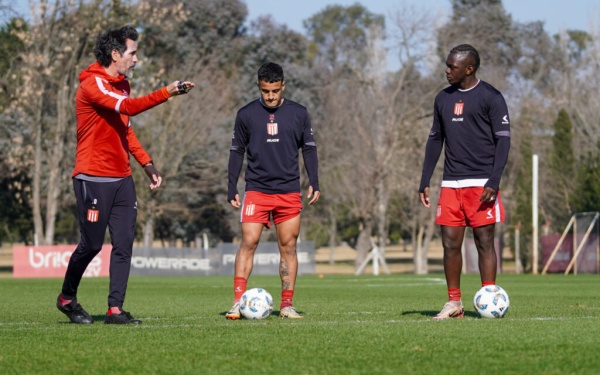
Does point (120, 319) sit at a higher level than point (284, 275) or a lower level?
lower

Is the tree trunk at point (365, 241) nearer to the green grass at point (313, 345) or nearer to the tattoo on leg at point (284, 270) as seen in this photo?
the tattoo on leg at point (284, 270)

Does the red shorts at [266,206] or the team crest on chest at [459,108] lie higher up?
the team crest on chest at [459,108]

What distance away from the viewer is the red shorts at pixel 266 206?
9492mm

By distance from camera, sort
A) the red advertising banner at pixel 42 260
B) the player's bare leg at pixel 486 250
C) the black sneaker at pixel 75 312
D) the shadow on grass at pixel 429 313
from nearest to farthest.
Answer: the black sneaker at pixel 75 312 → the player's bare leg at pixel 486 250 → the shadow on grass at pixel 429 313 → the red advertising banner at pixel 42 260

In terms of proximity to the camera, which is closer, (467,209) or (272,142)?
(467,209)

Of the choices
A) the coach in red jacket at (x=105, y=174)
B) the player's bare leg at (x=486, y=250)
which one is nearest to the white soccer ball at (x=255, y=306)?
the coach in red jacket at (x=105, y=174)

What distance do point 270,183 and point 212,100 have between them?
128 ft

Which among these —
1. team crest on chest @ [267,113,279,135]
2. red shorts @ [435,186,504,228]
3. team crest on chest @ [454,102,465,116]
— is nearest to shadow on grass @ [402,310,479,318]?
red shorts @ [435,186,504,228]

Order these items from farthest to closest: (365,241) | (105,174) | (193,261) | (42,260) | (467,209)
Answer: (365,241) < (193,261) < (42,260) < (467,209) < (105,174)

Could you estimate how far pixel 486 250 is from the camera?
910 centimetres

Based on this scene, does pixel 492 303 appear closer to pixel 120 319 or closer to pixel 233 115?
pixel 120 319

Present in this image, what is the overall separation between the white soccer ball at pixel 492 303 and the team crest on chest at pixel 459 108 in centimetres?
158

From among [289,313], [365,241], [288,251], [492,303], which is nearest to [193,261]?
[365,241]

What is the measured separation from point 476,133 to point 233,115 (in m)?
43.8
